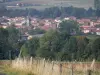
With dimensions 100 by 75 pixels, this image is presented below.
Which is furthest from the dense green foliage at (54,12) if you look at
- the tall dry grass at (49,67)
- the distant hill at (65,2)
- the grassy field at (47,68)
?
the tall dry grass at (49,67)

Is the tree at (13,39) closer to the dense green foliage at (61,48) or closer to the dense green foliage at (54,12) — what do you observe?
the dense green foliage at (61,48)

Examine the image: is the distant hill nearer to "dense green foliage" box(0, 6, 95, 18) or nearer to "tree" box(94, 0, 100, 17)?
"dense green foliage" box(0, 6, 95, 18)

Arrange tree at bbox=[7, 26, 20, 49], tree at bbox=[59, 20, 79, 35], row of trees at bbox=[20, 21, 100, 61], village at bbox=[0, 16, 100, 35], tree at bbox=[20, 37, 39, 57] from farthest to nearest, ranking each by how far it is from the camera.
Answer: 1. village at bbox=[0, 16, 100, 35]
2. tree at bbox=[59, 20, 79, 35]
3. tree at bbox=[7, 26, 20, 49]
4. tree at bbox=[20, 37, 39, 57]
5. row of trees at bbox=[20, 21, 100, 61]

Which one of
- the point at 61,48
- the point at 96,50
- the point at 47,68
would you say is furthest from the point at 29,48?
the point at 47,68

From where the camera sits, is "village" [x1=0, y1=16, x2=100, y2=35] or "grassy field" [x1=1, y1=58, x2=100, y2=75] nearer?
"grassy field" [x1=1, y1=58, x2=100, y2=75]

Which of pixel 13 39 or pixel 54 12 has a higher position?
pixel 13 39

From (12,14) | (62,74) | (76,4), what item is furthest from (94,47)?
(76,4)

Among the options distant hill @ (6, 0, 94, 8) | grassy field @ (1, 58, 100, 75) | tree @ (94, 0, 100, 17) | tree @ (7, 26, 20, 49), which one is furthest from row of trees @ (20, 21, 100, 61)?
distant hill @ (6, 0, 94, 8)

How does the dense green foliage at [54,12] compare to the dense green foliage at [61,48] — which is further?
the dense green foliage at [54,12]

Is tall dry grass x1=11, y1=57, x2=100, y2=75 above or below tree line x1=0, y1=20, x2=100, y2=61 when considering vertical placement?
above

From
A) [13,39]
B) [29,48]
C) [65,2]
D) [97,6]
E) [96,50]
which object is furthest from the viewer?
[65,2]

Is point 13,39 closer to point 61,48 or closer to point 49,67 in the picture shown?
point 61,48

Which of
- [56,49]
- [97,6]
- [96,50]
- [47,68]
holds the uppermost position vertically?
[47,68]

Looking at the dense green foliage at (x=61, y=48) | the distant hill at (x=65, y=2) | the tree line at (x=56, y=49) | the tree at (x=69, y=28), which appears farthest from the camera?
the distant hill at (x=65, y=2)
